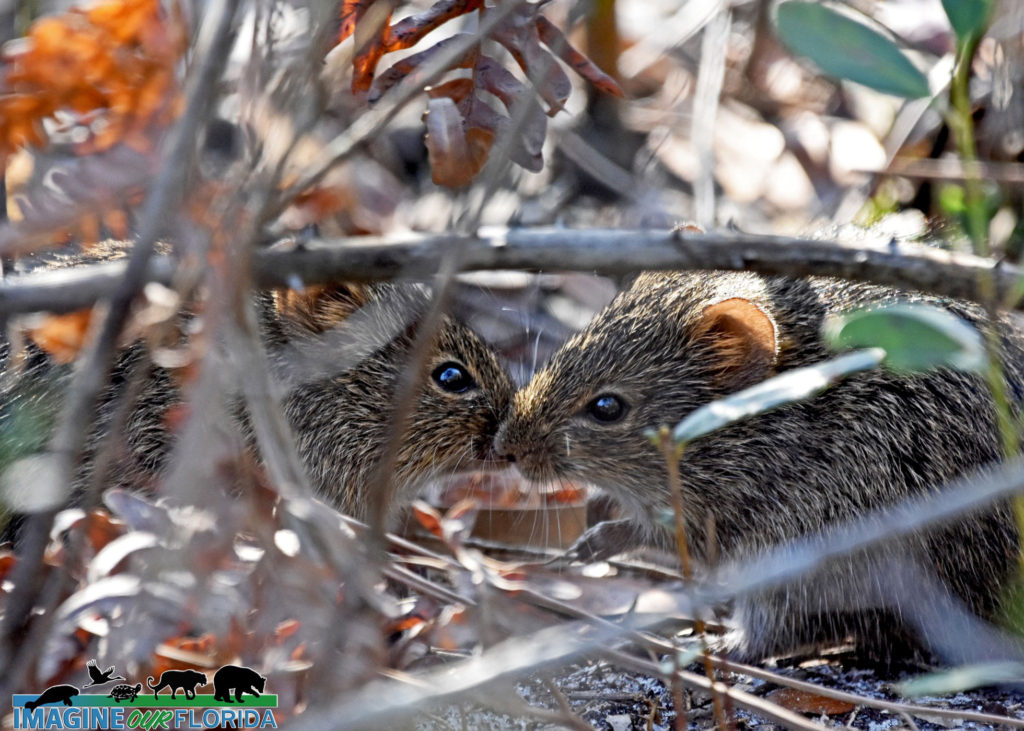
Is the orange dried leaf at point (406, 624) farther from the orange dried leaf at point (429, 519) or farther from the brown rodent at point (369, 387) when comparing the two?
the brown rodent at point (369, 387)

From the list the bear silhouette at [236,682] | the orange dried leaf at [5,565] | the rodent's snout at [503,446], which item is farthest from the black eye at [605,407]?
the orange dried leaf at [5,565]

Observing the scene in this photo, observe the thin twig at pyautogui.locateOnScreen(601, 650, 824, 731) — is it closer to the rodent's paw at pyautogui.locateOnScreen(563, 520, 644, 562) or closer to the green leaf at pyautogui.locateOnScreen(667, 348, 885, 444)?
the green leaf at pyautogui.locateOnScreen(667, 348, 885, 444)

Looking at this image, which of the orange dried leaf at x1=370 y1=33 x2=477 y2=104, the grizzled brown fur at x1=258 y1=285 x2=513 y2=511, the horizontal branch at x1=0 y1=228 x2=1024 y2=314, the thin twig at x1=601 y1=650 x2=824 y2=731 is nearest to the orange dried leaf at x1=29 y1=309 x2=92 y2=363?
the horizontal branch at x1=0 y1=228 x2=1024 y2=314

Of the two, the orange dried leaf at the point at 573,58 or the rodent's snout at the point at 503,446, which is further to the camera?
the rodent's snout at the point at 503,446

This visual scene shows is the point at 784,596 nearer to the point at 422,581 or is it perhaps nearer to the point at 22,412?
the point at 422,581

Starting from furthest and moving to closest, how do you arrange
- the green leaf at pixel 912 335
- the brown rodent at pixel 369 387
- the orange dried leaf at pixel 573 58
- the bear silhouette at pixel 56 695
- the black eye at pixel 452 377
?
the black eye at pixel 452 377, the brown rodent at pixel 369 387, the orange dried leaf at pixel 573 58, the bear silhouette at pixel 56 695, the green leaf at pixel 912 335

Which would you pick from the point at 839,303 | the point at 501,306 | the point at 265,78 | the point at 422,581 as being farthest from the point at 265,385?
the point at 501,306

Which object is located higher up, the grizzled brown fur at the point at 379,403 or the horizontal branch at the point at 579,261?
the horizontal branch at the point at 579,261
